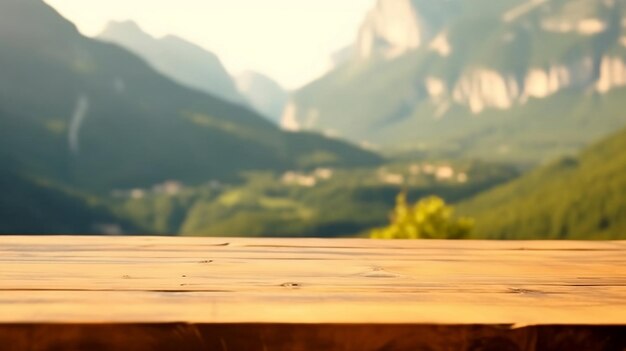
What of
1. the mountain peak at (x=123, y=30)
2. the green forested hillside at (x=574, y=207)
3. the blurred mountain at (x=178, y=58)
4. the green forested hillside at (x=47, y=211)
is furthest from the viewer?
the blurred mountain at (x=178, y=58)

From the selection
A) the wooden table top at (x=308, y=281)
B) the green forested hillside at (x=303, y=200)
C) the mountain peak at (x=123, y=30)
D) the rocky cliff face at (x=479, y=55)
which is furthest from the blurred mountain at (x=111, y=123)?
the wooden table top at (x=308, y=281)

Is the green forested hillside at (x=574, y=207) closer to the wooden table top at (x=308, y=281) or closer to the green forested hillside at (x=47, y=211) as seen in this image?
the green forested hillside at (x=47, y=211)

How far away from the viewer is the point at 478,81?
15862cm

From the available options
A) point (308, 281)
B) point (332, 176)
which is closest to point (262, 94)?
point (332, 176)

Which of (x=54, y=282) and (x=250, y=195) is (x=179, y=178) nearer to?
(x=250, y=195)

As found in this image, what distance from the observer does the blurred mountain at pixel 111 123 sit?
94438 mm

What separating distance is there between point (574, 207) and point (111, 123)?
2573 inches

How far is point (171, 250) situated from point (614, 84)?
14854 centimetres

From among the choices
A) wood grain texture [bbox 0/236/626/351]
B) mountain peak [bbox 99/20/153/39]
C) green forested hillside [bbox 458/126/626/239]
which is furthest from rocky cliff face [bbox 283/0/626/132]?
wood grain texture [bbox 0/236/626/351]

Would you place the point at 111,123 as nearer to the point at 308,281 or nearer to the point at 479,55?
the point at 479,55

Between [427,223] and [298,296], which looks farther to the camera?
[427,223]

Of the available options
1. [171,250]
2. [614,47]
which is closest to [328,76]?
[614,47]

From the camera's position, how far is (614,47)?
140 m

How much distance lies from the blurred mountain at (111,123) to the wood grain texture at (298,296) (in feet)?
293
